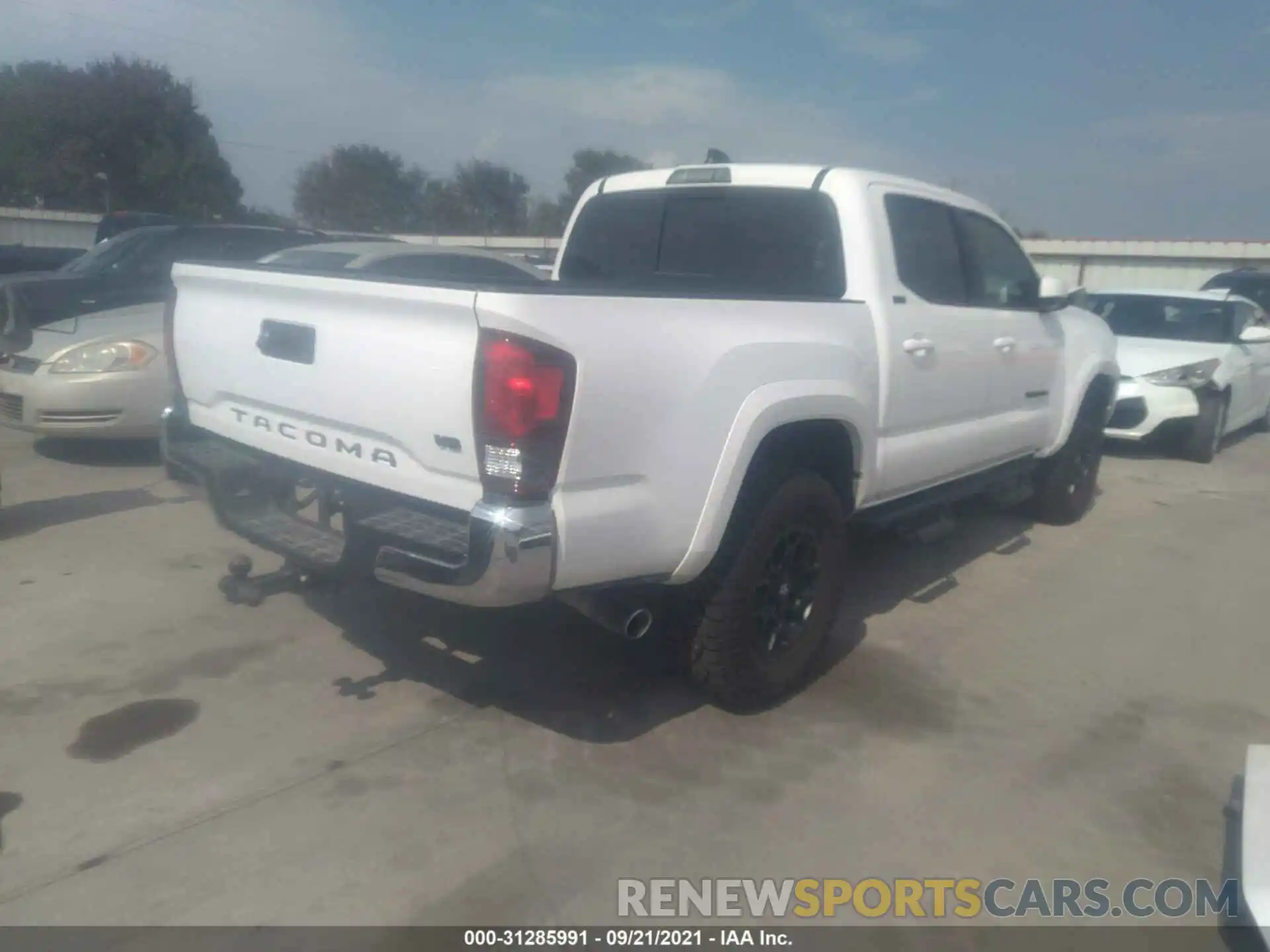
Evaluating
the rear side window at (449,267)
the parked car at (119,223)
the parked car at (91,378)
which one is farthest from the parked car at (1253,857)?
the parked car at (119,223)

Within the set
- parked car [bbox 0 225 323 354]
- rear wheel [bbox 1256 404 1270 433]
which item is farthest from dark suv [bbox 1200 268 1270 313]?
parked car [bbox 0 225 323 354]

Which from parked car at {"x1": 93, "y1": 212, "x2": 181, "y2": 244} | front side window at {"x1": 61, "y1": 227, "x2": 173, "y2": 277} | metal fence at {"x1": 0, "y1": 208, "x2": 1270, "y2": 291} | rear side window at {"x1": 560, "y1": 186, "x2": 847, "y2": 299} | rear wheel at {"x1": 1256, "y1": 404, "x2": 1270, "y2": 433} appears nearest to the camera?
rear side window at {"x1": 560, "y1": 186, "x2": 847, "y2": 299}

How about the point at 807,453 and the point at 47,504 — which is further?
the point at 47,504

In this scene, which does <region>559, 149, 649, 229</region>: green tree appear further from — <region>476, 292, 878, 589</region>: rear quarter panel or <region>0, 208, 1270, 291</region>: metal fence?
<region>476, 292, 878, 589</region>: rear quarter panel

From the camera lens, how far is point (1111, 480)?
871 centimetres

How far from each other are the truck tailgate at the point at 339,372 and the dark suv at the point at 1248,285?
1450cm

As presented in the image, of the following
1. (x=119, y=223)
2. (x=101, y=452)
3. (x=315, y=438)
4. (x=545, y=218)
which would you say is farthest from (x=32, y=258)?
(x=545, y=218)

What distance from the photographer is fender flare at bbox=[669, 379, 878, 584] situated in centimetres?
334

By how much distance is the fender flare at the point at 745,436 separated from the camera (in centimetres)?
334

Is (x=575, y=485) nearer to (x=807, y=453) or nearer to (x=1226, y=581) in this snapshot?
(x=807, y=453)

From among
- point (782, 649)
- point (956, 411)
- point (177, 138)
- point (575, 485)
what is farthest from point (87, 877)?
point (177, 138)

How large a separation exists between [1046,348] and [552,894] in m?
4.45

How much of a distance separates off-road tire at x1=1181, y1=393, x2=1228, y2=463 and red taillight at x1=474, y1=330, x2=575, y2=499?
834 centimetres

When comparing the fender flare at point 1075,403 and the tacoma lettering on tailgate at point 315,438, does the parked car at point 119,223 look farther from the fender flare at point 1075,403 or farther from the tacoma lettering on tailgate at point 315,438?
the fender flare at point 1075,403
